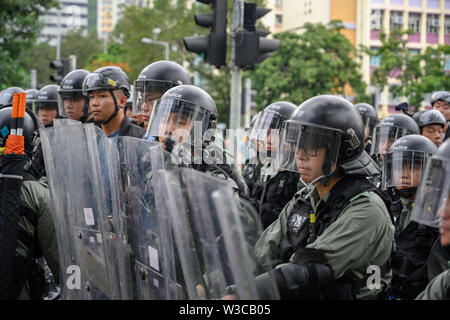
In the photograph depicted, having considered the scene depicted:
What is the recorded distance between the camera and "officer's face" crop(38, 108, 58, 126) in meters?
7.42

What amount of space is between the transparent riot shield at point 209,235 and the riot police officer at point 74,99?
394cm

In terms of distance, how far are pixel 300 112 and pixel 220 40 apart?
5.41 metres

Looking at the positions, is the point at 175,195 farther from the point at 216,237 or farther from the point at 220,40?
the point at 220,40

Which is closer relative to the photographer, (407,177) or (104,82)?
(407,177)

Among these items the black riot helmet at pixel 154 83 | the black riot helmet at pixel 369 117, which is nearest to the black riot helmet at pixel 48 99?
the black riot helmet at pixel 154 83

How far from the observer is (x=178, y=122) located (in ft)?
14.1

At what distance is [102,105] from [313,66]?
28.1 metres

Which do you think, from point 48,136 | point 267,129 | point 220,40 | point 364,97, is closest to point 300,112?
point 48,136

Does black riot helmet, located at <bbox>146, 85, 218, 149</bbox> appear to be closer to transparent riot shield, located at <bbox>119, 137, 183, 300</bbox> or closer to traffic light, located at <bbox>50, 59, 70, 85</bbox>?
transparent riot shield, located at <bbox>119, 137, 183, 300</bbox>

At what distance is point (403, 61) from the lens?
27656 millimetres

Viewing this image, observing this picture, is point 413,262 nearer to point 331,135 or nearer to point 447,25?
point 331,135

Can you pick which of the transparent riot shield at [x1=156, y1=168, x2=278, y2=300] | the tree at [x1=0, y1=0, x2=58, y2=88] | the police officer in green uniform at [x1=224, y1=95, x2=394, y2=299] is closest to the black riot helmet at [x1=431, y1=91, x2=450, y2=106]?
the police officer in green uniform at [x1=224, y1=95, x2=394, y2=299]

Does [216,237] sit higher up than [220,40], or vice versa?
[220,40]

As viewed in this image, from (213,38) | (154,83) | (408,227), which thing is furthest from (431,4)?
(408,227)
